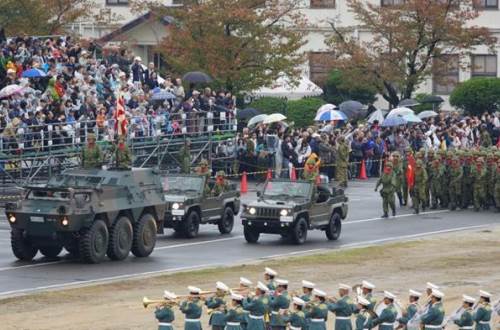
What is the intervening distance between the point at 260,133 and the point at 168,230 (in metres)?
13.3

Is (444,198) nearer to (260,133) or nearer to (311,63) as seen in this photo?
(260,133)

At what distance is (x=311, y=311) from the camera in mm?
23484

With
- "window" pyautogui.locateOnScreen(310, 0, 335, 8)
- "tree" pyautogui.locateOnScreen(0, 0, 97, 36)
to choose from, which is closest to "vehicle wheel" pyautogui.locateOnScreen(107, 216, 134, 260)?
"tree" pyautogui.locateOnScreen(0, 0, 97, 36)

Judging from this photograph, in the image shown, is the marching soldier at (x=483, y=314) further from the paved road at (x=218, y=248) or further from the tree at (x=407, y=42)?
the tree at (x=407, y=42)

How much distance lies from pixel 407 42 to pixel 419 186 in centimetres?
1951

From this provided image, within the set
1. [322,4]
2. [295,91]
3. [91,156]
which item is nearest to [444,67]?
[295,91]

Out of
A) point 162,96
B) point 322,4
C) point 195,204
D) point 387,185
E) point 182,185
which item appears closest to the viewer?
point 195,204

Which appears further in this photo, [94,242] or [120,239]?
[120,239]

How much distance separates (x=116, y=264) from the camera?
3409 cm

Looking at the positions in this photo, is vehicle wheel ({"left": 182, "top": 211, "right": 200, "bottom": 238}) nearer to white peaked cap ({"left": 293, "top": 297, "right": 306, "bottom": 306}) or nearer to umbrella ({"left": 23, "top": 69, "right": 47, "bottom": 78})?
umbrella ({"left": 23, "top": 69, "right": 47, "bottom": 78})

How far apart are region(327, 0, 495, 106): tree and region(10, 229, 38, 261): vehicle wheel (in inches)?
1315

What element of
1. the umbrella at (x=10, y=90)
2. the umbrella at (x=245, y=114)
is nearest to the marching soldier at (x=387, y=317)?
the umbrella at (x=10, y=90)

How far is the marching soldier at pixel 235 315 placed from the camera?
23328 millimetres

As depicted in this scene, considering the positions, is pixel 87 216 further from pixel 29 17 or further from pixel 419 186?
pixel 29 17
